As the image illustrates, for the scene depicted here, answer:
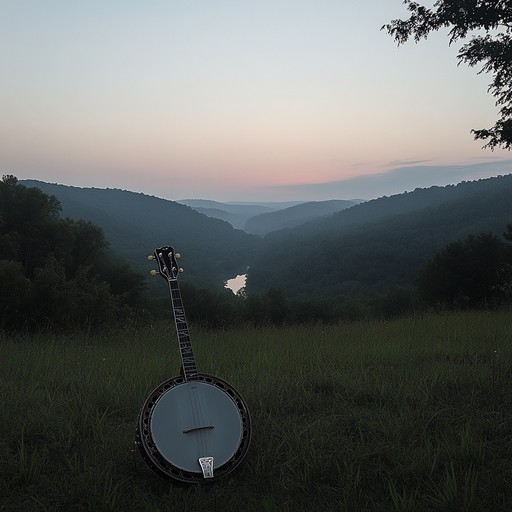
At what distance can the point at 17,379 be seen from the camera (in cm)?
519

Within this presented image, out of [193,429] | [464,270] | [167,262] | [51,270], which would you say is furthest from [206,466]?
[464,270]

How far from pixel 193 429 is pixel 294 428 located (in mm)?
1071

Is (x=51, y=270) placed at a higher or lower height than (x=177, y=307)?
lower

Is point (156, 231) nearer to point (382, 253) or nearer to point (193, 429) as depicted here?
point (382, 253)

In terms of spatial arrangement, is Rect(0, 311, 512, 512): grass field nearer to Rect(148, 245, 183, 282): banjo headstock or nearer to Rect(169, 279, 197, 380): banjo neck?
Rect(169, 279, 197, 380): banjo neck

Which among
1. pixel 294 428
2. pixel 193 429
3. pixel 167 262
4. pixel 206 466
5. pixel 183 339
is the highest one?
pixel 167 262

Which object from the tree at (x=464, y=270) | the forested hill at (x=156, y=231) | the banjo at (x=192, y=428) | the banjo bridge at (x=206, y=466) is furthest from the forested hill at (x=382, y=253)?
the banjo bridge at (x=206, y=466)

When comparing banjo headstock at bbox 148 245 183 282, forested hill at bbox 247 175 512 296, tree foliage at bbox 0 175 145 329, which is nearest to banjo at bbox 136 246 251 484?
banjo headstock at bbox 148 245 183 282

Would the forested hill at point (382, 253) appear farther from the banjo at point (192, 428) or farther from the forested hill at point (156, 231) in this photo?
the banjo at point (192, 428)

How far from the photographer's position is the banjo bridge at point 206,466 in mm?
2947

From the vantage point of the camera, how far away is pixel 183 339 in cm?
347

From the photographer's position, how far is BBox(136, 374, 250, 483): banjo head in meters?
2.96

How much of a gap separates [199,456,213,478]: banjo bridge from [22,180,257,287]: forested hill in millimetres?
85520

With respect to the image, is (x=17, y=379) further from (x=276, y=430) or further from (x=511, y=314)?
(x=511, y=314)
